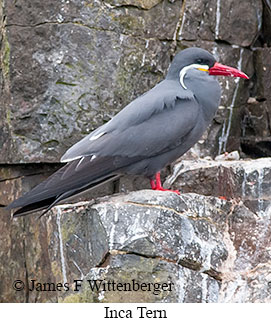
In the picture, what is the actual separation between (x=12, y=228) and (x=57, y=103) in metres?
1.26

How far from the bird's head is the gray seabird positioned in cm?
1

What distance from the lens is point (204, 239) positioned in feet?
16.1

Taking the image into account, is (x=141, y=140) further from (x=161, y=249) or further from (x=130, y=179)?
(x=130, y=179)

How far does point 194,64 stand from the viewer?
5398mm

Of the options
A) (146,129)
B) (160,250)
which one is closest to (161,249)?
(160,250)

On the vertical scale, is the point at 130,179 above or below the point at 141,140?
below

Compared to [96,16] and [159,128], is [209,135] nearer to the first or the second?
[96,16]

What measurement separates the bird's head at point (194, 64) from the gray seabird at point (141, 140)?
0.01 metres

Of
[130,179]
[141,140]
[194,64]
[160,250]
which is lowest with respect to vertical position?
[160,250]

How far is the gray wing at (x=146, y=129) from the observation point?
5.02 meters

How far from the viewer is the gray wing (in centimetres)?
502

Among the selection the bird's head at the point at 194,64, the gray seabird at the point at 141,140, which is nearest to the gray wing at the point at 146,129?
the gray seabird at the point at 141,140

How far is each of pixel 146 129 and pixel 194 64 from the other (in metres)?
0.69

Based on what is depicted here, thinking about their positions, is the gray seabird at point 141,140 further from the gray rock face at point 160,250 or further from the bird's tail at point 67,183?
the gray rock face at point 160,250
